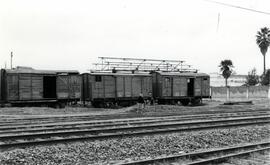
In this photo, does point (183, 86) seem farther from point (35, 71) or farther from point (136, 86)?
point (35, 71)

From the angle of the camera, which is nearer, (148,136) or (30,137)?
(30,137)

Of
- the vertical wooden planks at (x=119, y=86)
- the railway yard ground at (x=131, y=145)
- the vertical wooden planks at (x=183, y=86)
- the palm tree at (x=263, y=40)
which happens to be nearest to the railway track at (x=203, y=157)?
the railway yard ground at (x=131, y=145)

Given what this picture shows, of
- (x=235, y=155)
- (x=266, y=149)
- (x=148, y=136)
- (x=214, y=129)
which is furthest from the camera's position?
(x=214, y=129)

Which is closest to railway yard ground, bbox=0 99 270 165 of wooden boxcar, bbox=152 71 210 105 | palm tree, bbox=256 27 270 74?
wooden boxcar, bbox=152 71 210 105

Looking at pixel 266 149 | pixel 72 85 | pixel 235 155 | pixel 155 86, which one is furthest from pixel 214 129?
pixel 155 86

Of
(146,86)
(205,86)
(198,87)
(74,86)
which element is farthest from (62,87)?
(205,86)

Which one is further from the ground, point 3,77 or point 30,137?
point 3,77

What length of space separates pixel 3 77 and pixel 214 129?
19.6 meters

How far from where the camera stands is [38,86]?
29.6m

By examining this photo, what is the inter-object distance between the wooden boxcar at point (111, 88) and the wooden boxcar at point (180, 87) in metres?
1.75

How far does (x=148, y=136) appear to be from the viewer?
41.7 ft

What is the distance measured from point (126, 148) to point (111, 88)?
890 inches

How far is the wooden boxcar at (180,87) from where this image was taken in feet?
118

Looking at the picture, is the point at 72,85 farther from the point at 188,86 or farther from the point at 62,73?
the point at 188,86
